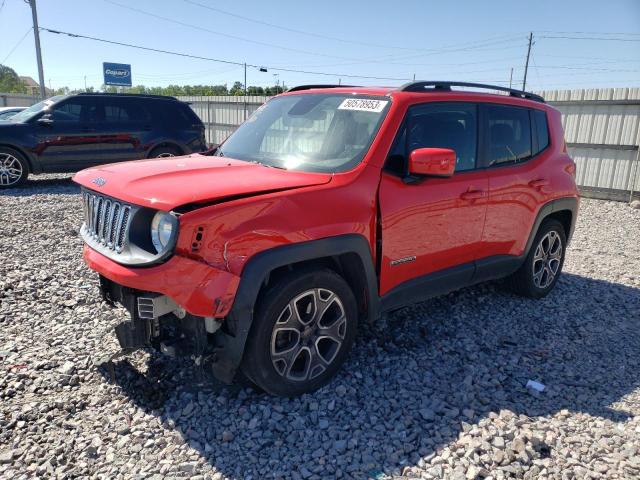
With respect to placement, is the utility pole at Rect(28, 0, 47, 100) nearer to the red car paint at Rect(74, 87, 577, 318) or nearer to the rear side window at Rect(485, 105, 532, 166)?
the red car paint at Rect(74, 87, 577, 318)

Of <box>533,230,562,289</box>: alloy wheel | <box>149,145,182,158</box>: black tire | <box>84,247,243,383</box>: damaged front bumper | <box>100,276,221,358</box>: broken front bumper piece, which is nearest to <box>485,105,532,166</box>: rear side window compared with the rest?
<box>533,230,562,289</box>: alloy wheel

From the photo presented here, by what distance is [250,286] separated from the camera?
8.97ft

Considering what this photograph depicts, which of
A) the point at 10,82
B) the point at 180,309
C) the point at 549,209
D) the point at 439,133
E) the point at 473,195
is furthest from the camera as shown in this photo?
the point at 10,82

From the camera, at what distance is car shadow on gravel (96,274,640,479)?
2.75 meters

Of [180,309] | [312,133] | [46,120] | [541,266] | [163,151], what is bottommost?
[541,266]

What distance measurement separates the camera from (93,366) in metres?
3.49

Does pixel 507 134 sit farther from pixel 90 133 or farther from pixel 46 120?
pixel 46 120

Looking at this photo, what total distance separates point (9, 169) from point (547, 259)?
9.91 m

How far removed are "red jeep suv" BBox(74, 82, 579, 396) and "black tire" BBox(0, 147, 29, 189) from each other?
7708 millimetres

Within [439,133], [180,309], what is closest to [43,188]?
[180,309]

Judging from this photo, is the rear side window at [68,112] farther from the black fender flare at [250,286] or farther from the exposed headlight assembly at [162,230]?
the black fender flare at [250,286]

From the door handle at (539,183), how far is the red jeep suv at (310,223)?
0.06 ft

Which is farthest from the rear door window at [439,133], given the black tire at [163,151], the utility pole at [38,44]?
the utility pole at [38,44]

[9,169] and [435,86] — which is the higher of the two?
[435,86]
